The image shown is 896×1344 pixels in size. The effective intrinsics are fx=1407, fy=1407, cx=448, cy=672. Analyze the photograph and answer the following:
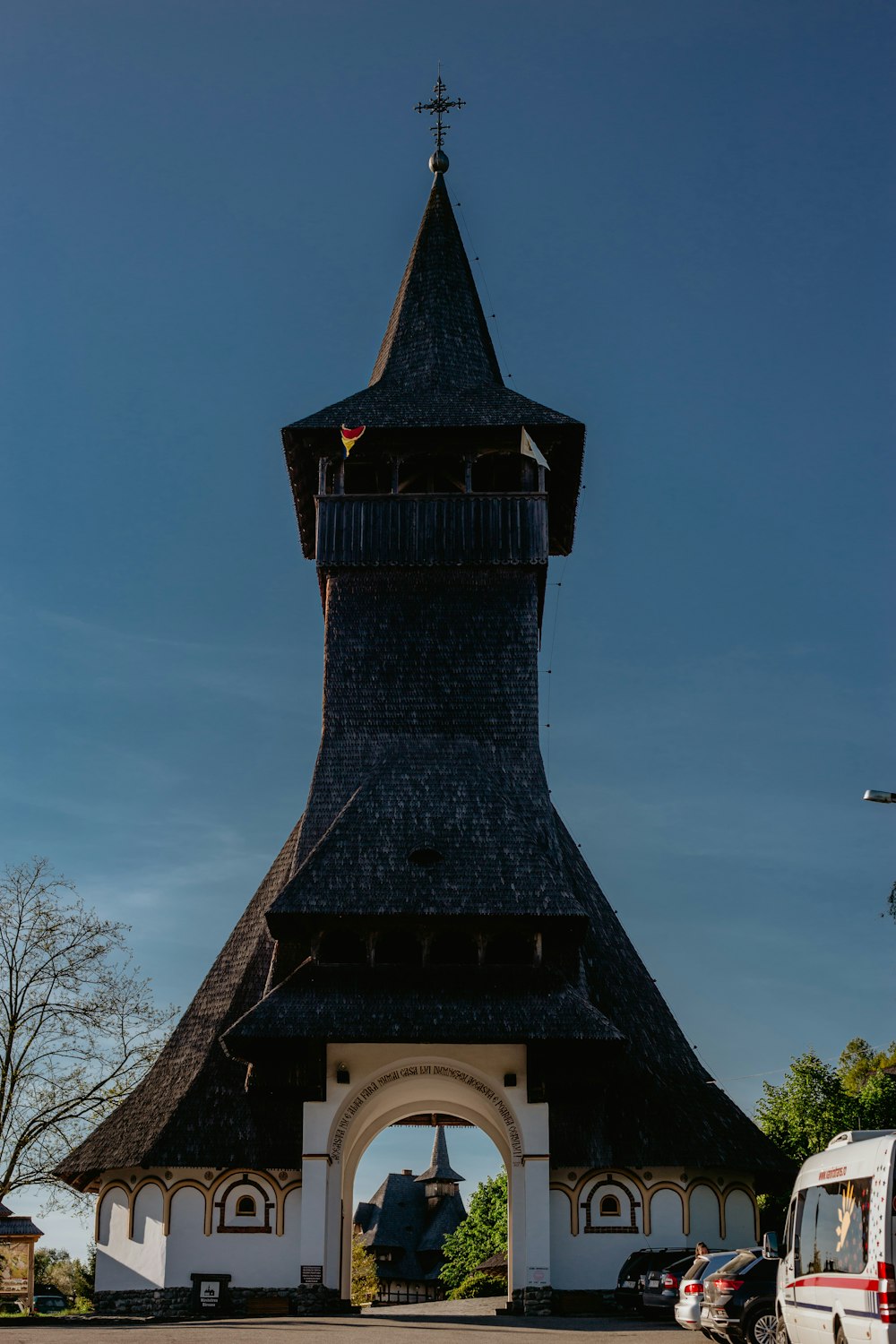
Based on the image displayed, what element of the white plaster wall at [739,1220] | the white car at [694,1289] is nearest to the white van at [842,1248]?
the white car at [694,1289]

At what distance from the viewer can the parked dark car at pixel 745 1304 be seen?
53.0 feet

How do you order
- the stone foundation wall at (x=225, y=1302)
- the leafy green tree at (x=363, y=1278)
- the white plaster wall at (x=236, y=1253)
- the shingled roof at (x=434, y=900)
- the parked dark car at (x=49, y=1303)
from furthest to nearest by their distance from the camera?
the leafy green tree at (x=363, y=1278) < the parked dark car at (x=49, y=1303) < the shingled roof at (x=434, y=900) < the white plaster wall at (x=236, y=1253) < the stone foundation wall at (x=225, y=1302)

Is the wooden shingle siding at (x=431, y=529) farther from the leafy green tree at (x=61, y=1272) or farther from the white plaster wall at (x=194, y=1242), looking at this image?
the leafy green tree at (x=61, y=1272)

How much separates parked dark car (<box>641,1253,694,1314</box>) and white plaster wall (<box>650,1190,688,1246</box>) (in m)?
3.43

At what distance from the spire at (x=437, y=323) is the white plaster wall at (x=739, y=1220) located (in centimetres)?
1866

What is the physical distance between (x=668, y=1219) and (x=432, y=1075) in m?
5.03

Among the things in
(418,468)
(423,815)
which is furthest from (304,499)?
(423,815)

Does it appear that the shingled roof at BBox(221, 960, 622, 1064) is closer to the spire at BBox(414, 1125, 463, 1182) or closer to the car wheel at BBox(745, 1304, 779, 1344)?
the car wheel at BBox(745, 1304, 779, 1344)

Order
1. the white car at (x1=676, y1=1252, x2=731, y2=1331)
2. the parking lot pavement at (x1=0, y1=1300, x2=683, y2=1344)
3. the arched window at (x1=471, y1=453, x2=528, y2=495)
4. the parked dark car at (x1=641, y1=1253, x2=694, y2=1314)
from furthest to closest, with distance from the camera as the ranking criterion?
the arched window at (x1=471, y1=453, x2=528, y2=495)
the parked dark car at (x1=641, y1=1253, x2=694, y2=1314)
the white car at (x1=676, y1=1252, x2=731, y2=1331)
the parking lot pavement at (x1=0, y1=1300, x2=683, y2=1344)

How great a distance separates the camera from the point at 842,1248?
12.3 meters

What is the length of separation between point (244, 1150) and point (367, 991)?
144 inches

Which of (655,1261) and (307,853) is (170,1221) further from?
(655,1261)

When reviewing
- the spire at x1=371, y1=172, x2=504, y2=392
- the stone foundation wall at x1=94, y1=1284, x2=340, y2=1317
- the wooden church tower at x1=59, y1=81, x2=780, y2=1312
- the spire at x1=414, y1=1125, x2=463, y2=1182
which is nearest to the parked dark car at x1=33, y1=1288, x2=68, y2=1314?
the wooden church tower at x1=59, y1=81, x2=780, y2=1312

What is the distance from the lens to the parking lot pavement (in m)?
17.2
